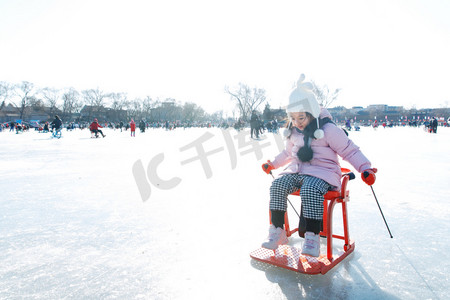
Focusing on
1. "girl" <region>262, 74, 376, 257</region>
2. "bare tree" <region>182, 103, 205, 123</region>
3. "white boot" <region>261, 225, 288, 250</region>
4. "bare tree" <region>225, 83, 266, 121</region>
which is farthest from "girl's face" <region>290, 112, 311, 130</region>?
"bare tree" <region>182, 103, 205, 123</region>

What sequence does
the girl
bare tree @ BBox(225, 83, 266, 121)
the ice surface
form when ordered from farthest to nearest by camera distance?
bare tree @ BBox(225, 83, 266, 121) < the girl < the ice surface

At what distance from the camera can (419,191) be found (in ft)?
12.3

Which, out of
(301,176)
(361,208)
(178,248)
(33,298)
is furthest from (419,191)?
(33,298)

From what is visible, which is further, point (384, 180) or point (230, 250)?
point (384, 180)

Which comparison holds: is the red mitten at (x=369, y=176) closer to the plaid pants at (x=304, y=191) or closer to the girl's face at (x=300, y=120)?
the plaid pants at (x=304, y=191)

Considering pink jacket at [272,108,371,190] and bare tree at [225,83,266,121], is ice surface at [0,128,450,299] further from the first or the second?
bare tree at [225,83,266,121]

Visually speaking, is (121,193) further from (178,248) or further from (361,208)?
(361,208)

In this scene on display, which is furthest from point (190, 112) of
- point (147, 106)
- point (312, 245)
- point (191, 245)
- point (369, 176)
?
point (312, 245)

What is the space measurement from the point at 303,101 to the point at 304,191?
62 centimetres

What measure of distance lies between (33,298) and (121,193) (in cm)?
233

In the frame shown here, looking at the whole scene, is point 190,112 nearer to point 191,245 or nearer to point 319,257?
point 191,245

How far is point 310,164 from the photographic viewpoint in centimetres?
212

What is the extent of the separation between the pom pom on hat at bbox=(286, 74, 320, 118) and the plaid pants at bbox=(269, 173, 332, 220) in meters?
0.44

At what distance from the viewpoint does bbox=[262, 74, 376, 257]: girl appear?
186cm
